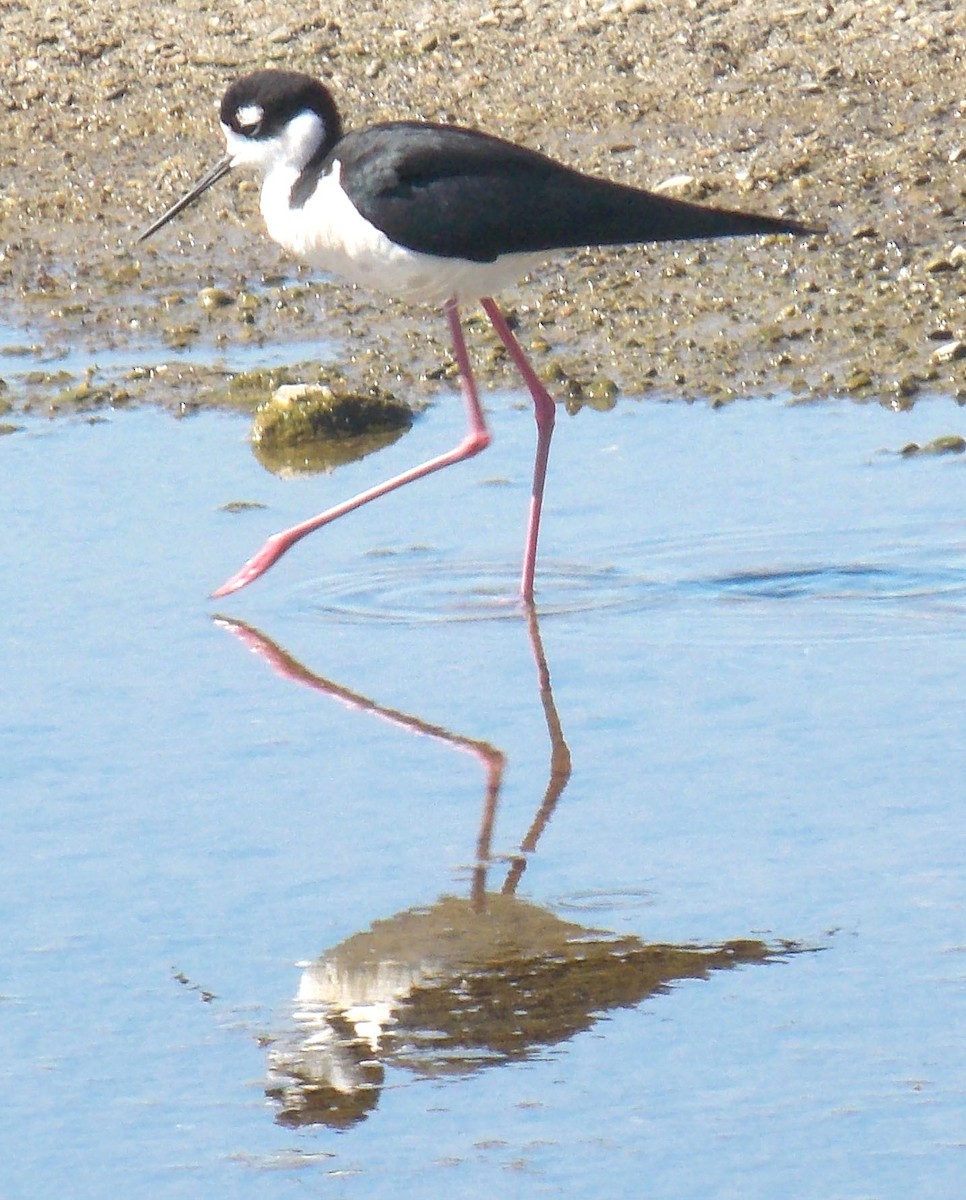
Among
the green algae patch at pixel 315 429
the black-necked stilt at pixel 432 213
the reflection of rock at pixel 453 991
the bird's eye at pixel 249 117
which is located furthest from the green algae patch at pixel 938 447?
the reflection of rock at pixel 453 991

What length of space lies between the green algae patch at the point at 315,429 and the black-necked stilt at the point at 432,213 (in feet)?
2.24

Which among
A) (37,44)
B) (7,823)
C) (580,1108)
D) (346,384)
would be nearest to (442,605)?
(7,823)

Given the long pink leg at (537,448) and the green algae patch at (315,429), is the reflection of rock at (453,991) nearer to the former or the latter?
the long pink leg at (537,448)

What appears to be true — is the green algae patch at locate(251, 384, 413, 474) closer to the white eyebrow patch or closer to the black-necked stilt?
the black-necked stilt

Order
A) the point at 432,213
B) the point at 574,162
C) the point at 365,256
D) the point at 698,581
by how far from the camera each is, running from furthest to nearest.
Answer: the point at 574,162, the point at 365,256, the point at 432,213, the point at 698,581

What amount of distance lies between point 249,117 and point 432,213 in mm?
673

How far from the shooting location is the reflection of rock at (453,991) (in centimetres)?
319

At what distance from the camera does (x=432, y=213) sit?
209 inches

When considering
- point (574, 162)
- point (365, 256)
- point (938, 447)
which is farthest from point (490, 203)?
point (574, 162)

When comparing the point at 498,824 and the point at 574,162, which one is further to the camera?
the point at 574,162

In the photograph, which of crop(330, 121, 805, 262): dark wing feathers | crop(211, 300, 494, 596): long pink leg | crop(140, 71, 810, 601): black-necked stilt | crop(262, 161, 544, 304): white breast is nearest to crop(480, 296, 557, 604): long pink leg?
crop(140, 71, 810, 601): black-necked stilt

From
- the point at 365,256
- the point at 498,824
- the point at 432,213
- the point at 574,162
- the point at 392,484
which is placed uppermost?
the point at 432,213

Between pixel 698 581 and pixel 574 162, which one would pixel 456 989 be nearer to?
pixel 698 581

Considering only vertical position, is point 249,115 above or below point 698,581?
above
